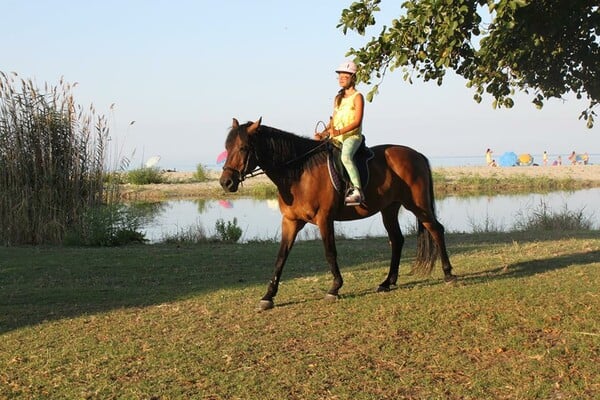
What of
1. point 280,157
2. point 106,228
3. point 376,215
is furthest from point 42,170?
point 376,215

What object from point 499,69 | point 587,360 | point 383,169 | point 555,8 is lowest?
point 587,360

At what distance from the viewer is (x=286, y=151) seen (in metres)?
7.57

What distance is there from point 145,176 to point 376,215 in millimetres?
18519

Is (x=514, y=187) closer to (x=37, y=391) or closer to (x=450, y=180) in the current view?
(x=450, y=180)

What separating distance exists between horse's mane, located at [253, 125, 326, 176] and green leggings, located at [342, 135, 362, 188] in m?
0.29

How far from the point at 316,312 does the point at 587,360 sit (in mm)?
2845

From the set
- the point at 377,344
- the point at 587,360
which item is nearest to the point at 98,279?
the point at 377,344

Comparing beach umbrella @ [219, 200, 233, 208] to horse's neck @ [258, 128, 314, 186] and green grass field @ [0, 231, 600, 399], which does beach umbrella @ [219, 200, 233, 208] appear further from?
horse's neck @ [258, 128, 314, 186]

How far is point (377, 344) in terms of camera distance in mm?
5871

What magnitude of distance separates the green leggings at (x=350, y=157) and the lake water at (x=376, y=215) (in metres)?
9.03

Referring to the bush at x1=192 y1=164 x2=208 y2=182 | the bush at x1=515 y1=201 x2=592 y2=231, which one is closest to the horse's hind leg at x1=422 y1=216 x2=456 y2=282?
the bush at x1=515 y1=201 x2=592 y2=231

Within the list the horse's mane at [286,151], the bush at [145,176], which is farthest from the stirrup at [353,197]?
the bush at [145,176]

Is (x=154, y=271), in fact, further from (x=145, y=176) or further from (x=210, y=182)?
(x=210, y=182)

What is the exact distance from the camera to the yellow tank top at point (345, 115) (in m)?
7.65
